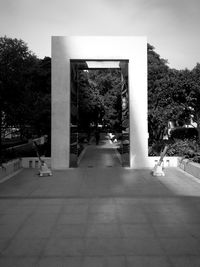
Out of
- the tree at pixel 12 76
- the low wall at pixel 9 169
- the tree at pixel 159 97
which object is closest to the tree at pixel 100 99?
the tree at pixel 159 97

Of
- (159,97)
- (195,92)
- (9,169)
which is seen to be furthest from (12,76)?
(195,92)

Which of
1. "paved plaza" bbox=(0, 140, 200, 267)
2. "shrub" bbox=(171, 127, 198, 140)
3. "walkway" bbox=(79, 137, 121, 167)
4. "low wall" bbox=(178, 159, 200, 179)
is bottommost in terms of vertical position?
"paved plaza" bbox=(0, 140, 200, 267)

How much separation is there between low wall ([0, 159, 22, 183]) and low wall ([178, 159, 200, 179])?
263 inches

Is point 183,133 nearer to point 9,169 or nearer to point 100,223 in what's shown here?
point 9,169

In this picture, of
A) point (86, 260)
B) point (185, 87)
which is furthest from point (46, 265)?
point (185, 87)

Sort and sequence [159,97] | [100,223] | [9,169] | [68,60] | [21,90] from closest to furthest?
[100,223] < [9,169] < [68,60] < [21,90] < [159,97]

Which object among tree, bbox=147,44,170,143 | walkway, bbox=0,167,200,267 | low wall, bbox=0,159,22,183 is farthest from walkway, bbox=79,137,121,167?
walkway, bbox=0,167,200,267

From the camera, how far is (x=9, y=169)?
11.8m

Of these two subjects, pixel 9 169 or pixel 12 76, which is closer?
pixel 9 169

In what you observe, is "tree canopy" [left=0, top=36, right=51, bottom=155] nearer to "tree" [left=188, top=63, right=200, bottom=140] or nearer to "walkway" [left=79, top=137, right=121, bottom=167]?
"walkway" [left=79, top=137, right=121, bottom=167]

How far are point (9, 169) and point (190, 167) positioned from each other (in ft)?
22.4

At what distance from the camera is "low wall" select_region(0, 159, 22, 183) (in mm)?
10957

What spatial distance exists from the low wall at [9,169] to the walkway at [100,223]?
3.07ft

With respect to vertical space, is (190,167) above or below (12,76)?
below
